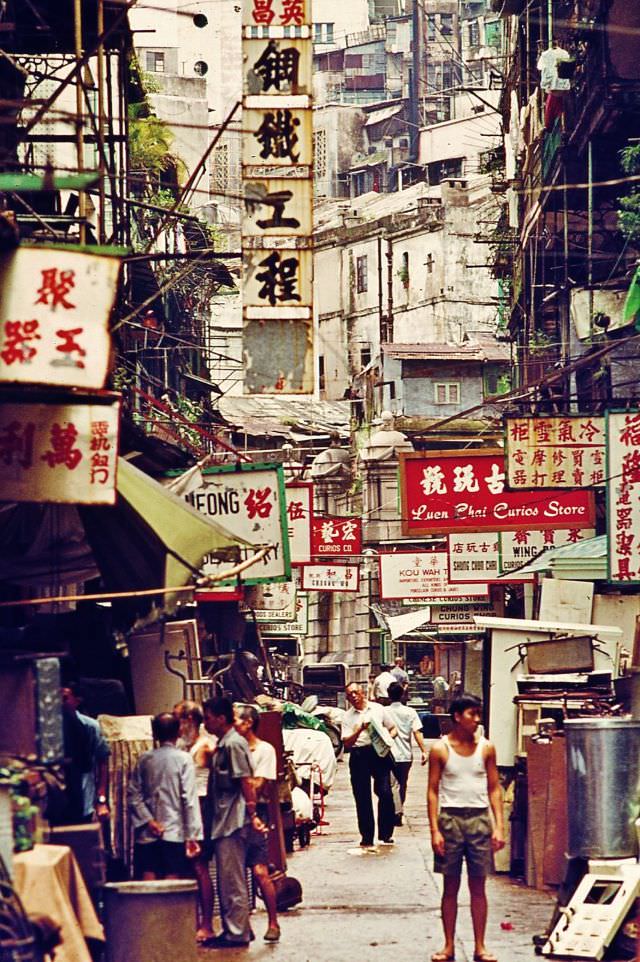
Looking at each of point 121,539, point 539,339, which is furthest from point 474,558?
point 121,539

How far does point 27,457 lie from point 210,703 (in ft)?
10.9

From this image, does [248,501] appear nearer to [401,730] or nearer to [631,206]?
[401,730]

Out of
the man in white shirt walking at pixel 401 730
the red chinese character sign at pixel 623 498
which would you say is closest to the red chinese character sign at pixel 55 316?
the red chinese character sign at pixel 623 498

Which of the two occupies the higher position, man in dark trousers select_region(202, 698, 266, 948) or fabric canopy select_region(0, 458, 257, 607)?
fabric canopy select_region(0, 458, 257, 607)

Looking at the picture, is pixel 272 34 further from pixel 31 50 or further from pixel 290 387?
pixel 31 50

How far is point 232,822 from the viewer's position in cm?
1385

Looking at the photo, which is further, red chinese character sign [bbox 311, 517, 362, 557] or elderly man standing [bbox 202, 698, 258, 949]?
red chinese character sign [bbox 311, 517, 362, 557]

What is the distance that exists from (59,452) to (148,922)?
2.86 meters

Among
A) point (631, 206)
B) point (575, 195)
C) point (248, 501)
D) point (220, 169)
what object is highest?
point (220, 169)

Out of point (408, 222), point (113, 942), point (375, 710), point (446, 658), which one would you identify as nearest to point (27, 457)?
point (113, 942)

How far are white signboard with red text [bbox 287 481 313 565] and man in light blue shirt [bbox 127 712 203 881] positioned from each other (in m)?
16.2

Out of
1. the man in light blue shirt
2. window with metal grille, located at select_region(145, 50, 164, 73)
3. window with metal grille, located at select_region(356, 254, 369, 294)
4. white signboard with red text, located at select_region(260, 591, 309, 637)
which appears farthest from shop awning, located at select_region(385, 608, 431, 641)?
the man in light blue shirt

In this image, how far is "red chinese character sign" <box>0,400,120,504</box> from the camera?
449 inches

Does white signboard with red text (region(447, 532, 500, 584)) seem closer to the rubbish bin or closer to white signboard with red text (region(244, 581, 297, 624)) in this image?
white signboard with red text (region(244, 581, 297, 624))
